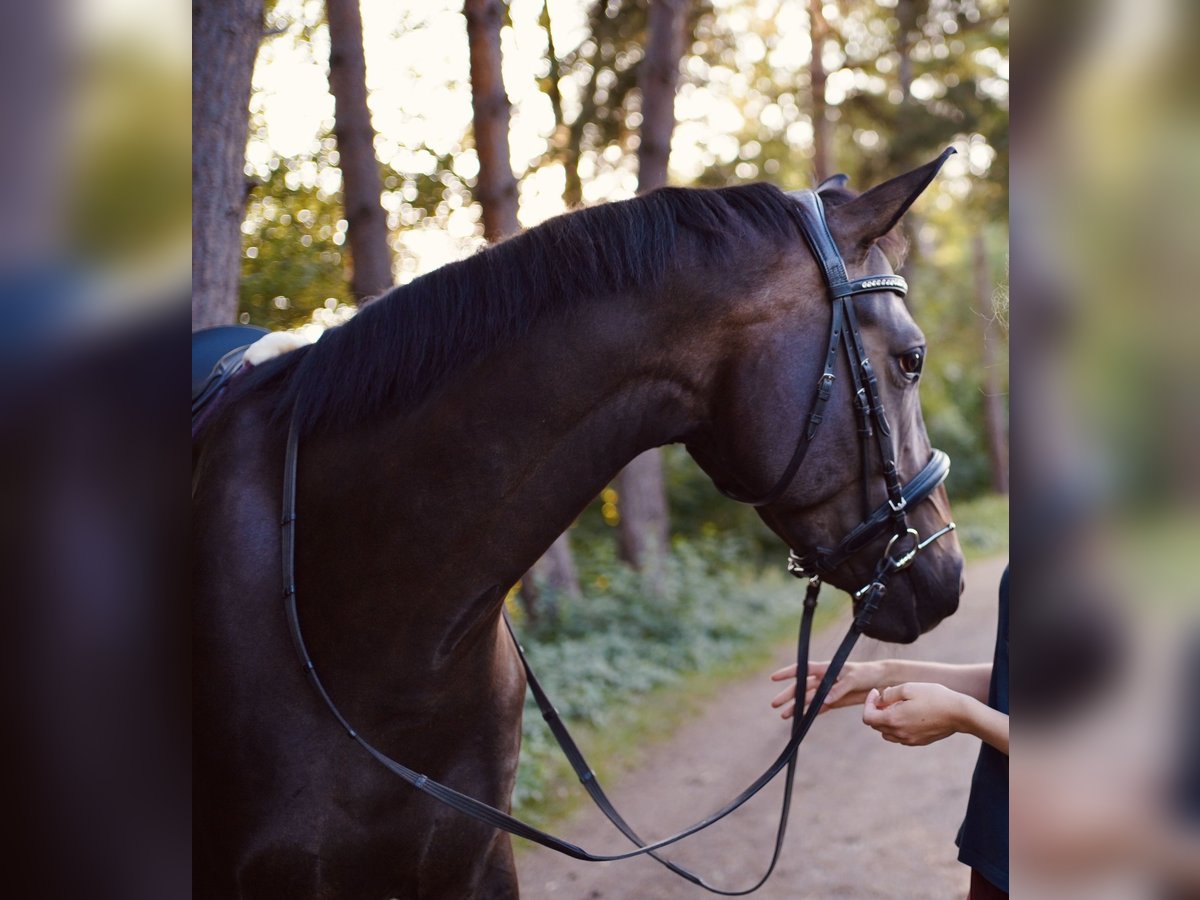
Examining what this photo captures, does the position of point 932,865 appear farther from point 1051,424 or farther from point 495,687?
point 1051,424

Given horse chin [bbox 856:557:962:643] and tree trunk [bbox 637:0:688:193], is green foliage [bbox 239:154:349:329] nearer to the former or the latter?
tree trunk [bbox 637:0:688:193]

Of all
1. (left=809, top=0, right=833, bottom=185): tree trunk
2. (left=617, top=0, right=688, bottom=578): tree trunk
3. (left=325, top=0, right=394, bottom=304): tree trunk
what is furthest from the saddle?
(left=809, top=0, right=833, bottom=185): tree trunk

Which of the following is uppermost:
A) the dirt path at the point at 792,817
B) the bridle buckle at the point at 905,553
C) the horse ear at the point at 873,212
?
the horse ear at the point at 873,212

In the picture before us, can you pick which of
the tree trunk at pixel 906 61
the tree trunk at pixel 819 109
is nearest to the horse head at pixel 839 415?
the tree trunk at pixel 819 109

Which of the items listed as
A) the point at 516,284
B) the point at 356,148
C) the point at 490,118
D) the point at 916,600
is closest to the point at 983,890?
the point at 916,600

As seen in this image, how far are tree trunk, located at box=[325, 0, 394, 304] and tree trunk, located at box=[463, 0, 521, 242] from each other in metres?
0.89

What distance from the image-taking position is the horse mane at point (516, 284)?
6.77 ft

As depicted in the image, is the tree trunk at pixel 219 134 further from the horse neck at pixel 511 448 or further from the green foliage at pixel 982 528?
the green foliage at pixel 982 528

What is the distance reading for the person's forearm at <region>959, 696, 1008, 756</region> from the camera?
5.93ft

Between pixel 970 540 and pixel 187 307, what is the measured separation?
15.8 metres

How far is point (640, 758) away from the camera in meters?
6.48

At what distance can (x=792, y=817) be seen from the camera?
18.6ft

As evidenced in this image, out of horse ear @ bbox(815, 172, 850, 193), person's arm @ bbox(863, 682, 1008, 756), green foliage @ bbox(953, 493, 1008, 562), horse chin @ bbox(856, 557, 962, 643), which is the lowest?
green foliage @ bbox(953, 493, 1008, 562)

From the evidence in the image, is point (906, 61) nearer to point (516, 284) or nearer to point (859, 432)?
point (859, 432)
